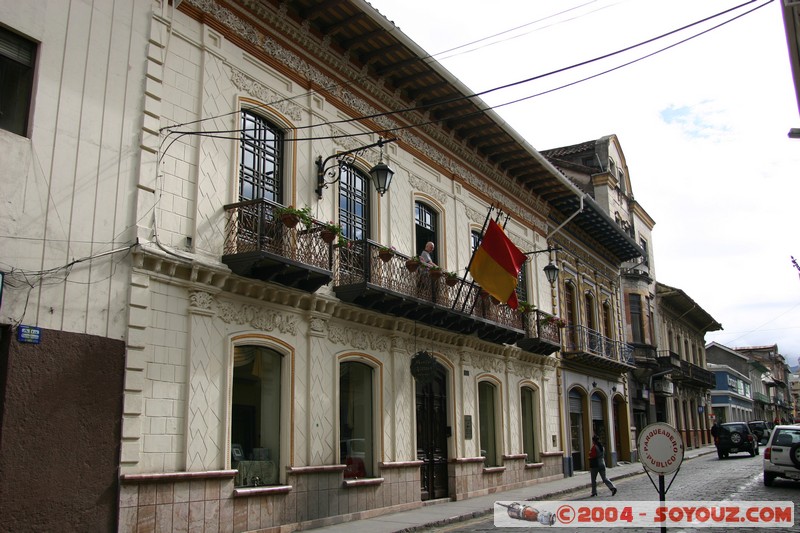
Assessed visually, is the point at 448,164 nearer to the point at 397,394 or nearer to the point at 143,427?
the point at 397,394

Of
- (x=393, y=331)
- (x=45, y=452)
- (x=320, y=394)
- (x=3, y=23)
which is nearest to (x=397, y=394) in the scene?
(x=393, y=331)

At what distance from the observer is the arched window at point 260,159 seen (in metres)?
12.6

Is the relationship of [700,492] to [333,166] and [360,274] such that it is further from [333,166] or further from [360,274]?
[333,166]

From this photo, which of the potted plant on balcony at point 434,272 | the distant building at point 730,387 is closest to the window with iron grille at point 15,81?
the potted plant on balcony at point 434,272

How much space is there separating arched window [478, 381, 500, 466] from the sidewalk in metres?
1.00

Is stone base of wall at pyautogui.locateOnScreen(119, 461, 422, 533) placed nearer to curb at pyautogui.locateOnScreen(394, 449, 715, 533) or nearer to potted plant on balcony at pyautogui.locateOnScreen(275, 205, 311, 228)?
curb at pyautogui.locateOnScreen(394, 449, 715, 533)

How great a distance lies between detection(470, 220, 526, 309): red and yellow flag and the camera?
1648cm

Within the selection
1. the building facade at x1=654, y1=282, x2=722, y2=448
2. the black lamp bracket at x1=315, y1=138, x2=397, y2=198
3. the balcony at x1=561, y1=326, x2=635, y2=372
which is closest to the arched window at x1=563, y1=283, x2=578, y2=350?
the balcony at x1=561, y1=326, x2=635, y2=372

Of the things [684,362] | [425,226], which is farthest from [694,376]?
[425,226]

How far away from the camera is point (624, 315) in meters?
33.3

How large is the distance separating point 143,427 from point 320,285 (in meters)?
3.91

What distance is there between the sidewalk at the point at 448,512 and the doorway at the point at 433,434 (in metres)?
0.45

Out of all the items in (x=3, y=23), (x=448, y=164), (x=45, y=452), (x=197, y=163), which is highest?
(x=448, y=164)

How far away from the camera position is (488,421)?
19484mm
